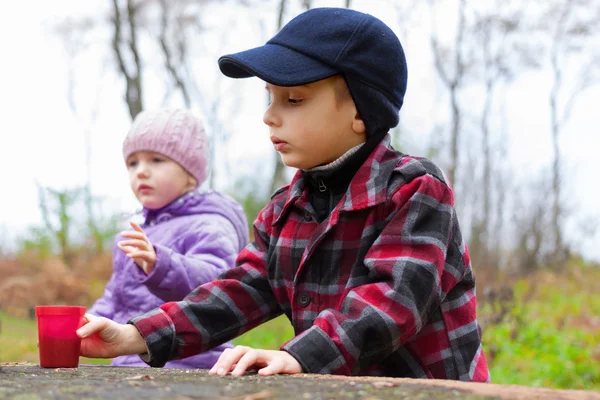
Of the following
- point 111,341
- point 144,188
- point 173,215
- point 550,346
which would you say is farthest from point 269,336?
point 111,341

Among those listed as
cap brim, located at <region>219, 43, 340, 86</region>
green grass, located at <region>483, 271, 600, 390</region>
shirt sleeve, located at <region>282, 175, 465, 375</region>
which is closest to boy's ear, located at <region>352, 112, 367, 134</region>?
cap brim, located at <region>219, 43, 340, 86</region>

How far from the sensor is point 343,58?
2188 mm

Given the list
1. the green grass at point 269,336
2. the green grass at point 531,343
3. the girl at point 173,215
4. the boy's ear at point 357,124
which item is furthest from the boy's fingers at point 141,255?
the green grass at point 269,336

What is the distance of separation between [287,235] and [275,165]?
717 cm

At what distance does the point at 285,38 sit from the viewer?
229 centimetres

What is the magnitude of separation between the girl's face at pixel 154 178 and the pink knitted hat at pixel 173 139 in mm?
34

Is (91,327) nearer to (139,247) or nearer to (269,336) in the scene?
(139,247)

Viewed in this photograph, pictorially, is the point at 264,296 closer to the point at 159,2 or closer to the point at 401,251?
the point at 401,251

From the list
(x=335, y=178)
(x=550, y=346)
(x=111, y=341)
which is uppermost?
(x=335, y=178)

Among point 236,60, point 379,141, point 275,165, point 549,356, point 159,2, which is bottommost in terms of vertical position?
point 549,356

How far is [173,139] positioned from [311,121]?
61.1 inches

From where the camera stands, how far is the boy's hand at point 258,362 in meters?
1.77

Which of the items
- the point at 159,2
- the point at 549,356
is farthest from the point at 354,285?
the point at 159,2

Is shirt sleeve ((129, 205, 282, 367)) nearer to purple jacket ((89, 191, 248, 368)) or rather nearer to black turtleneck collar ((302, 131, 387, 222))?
black turtleneck collar ((302, 131, 387, 222))
